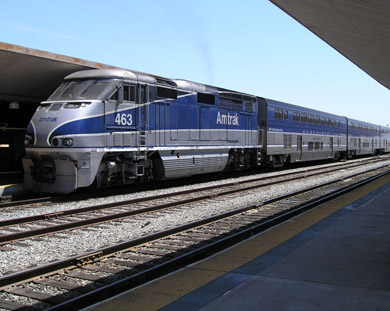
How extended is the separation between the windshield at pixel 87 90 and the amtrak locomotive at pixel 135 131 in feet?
0.09

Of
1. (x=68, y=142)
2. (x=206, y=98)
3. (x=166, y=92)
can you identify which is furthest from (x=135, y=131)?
(x=206, y=98)

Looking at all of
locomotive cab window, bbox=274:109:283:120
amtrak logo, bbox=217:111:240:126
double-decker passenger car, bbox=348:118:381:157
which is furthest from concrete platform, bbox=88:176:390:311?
double-decker passenger car, bbox=348:118:381:157

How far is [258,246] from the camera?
242 inches

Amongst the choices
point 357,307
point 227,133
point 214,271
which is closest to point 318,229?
point 214,271

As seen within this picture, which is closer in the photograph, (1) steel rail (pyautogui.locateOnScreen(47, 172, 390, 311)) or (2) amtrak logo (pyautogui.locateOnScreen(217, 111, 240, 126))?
(1) steel rail (pyautogui.locateOnScreen(47, 172, 390, 311))

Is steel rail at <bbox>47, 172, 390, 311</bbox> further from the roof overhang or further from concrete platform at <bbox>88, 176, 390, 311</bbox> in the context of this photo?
the roof overhang

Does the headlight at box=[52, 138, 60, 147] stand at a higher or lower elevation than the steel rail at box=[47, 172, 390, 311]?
higher

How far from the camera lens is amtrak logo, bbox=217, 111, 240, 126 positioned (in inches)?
643

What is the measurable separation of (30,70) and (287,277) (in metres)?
11.4

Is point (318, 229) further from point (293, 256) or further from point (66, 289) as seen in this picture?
point (66, 289)

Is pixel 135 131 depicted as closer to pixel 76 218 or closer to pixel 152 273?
pixel 76 218

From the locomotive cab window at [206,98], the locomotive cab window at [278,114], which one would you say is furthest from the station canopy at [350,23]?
the locomotive cab window at [278,114]

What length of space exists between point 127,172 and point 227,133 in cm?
594

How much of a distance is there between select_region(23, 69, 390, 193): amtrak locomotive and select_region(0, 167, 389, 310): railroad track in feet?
15.0
